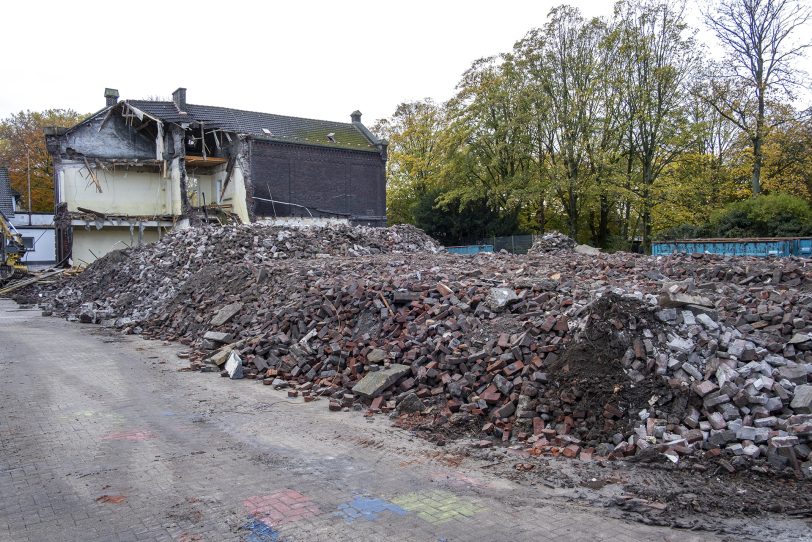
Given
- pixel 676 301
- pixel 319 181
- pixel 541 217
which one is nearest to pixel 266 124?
pixel 319 181

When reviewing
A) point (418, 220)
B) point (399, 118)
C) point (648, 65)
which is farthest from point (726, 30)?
point (399, 118)

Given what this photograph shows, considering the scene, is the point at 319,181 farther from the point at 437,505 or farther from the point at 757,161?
the point at 437,505

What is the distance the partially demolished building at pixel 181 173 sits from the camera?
34.1 m

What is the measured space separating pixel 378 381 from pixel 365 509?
11.7ft

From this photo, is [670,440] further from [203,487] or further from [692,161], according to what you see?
[692,161]

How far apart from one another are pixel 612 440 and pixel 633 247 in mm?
30179

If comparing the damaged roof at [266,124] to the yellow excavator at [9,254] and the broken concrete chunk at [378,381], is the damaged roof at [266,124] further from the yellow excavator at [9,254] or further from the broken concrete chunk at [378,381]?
the broken concrete chunk at [378,381]

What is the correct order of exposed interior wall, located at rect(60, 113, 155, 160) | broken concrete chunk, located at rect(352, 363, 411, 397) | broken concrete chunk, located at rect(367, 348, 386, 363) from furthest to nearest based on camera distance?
exposed interior wall, located at rect(60, 113, 155, 160) → broken concrete chunk, located at rect(367, 348, 386, 363) → broken concrete chunk, located at rect(352, 363, 411, 397)

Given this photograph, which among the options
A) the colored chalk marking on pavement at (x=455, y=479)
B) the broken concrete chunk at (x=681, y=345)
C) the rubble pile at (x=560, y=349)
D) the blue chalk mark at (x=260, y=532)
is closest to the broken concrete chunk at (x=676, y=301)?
the rubble pile at (x=560, y=349)

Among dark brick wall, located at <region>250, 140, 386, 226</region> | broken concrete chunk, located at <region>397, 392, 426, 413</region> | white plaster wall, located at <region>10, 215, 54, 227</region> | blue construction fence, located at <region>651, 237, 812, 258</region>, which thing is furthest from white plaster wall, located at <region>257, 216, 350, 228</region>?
broken concrete chunk, located at <region>397, 392, 426, 413</region>

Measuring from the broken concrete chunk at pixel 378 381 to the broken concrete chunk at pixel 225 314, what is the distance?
562 cm

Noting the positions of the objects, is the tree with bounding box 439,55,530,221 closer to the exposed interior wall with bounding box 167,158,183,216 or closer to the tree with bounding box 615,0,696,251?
the tree with bounding box 615,0,696,251

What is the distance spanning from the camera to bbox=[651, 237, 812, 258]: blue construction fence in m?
19.9

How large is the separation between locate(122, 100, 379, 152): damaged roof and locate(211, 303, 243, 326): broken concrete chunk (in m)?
24.4
